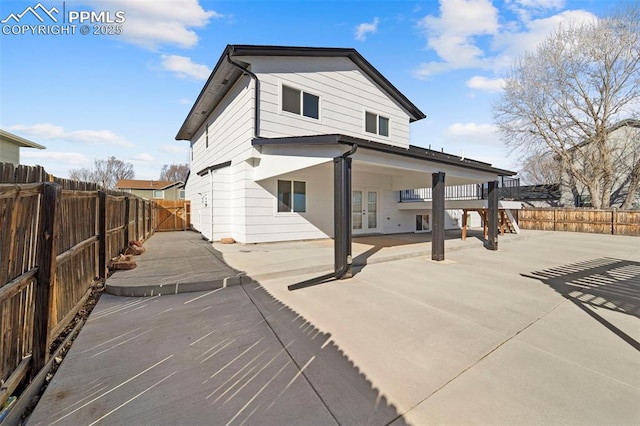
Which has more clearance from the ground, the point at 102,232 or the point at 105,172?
the point at 105,172

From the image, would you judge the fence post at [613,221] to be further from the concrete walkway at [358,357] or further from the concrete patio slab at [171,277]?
the concrete patio slab at [171,277]

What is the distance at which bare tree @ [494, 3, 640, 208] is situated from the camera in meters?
16.1

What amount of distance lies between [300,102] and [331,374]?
8861 millimetres

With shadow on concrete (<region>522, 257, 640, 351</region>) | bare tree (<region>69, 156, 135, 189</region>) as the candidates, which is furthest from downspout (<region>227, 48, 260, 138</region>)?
bare tree (<region>69, 156, 135, 189</region>)

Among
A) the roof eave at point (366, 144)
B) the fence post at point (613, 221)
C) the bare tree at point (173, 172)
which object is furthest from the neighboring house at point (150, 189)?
the fence post at point (613, 221)

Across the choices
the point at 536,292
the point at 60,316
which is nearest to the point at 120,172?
the point at 60,316

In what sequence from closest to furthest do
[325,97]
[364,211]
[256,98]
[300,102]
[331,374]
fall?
[331,374] → [256,98] → [300,102] → [325,97] → [364,211]

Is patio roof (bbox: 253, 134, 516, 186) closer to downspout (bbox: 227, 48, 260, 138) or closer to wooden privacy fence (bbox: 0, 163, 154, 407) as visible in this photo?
downspout (bbox: 227, 48, 260, 138)

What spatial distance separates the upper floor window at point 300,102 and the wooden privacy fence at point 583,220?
1539 centimetres

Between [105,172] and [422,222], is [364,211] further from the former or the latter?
[105,172]

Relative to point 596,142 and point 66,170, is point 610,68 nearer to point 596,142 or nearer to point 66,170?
point 596,142

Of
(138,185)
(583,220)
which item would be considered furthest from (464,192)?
(138,185)

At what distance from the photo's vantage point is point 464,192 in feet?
52.1

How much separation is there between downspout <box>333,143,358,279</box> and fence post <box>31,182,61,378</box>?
12.3 feet
